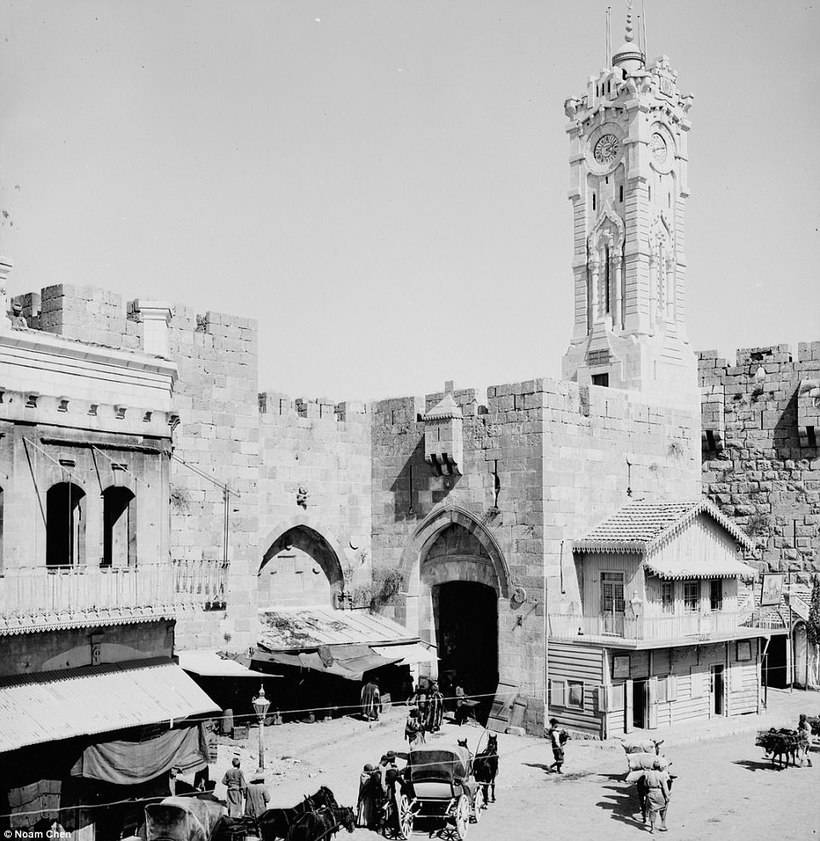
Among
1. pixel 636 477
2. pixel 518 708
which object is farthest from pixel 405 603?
pixel 636 477

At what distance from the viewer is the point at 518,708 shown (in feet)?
78.0

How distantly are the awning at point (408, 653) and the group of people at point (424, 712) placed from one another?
2.13 feet

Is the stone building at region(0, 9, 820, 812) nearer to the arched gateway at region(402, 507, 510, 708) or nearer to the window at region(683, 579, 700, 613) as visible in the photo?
the arched gateway at region(402, 507, 510, 708)

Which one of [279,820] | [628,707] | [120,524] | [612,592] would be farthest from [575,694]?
[120,524]

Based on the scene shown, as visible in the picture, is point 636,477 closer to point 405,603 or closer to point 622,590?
point 622,590

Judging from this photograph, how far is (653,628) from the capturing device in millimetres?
23078

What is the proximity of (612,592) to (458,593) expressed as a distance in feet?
16.0

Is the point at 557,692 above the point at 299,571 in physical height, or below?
below

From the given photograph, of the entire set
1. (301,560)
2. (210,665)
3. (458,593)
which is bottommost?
(210,665)

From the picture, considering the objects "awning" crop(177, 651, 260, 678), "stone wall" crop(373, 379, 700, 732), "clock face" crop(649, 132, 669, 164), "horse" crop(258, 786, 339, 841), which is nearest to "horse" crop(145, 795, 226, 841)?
"horse" crop(258, 786, 339, 841)

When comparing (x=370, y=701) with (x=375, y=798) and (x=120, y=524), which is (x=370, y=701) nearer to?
(x=375, y=798)

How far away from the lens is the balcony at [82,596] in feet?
48.8

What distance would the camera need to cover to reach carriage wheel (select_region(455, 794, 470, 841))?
15938mm

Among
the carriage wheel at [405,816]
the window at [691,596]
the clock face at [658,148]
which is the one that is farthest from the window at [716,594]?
the clock face at [658,148]
